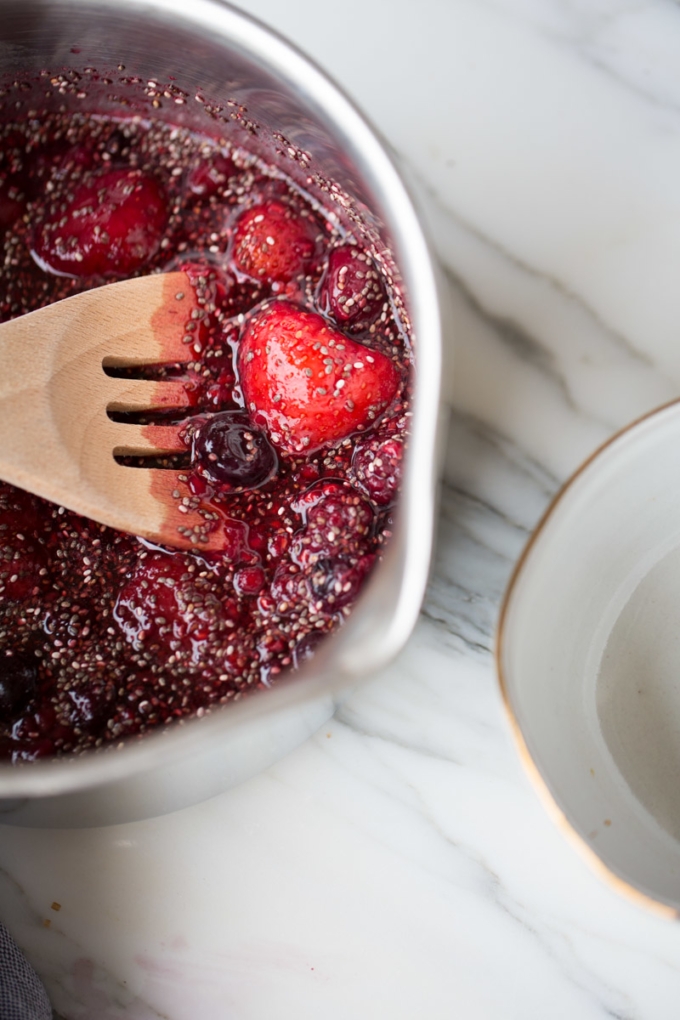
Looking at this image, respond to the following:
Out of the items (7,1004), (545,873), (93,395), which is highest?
(93,395)

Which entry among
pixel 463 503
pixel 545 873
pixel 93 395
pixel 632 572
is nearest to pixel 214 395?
pixel 93 395

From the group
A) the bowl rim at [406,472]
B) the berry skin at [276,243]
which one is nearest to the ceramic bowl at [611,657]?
the bowl rim at [406,472]

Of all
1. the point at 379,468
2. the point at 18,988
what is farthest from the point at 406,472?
the point at 18,988

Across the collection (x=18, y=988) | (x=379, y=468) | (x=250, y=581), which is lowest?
(x=18, y=988)

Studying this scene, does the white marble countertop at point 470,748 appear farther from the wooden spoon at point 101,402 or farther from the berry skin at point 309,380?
the wooden spoon at point 101,402

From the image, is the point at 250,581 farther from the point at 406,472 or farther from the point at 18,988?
the point at 18,988

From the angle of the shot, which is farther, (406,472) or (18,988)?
(18,988)

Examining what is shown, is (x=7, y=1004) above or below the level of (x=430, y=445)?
below

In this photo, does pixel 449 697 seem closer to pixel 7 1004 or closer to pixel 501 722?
pixel 501 722
